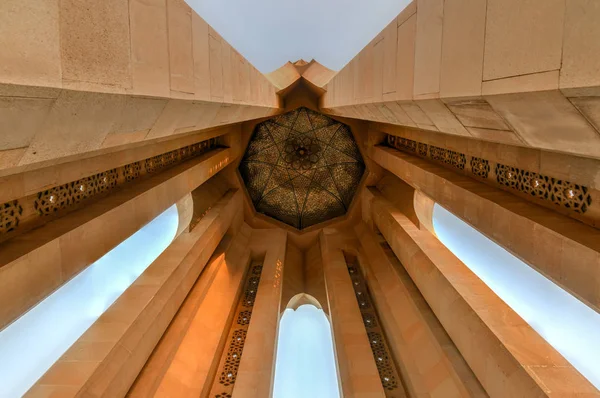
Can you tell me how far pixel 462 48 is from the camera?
2.23 metres

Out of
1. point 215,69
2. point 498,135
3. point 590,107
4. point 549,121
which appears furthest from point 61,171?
point 590,107

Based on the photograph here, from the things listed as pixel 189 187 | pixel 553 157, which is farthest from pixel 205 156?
pixel 553 157

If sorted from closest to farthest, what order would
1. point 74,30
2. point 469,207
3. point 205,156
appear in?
point 74,30
point 469,207
point 205,156

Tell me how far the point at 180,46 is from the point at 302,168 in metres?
9.14

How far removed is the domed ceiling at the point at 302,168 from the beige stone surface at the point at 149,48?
866cm

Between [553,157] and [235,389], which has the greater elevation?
[553,157]

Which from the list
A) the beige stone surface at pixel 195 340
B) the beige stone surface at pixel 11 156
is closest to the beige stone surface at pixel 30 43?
the beige stone surface at pixel 11 156

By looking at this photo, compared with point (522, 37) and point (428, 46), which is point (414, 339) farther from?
point (522, 37)

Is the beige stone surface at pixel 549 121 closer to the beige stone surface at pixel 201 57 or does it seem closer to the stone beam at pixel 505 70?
the stone beam at pixel 505 70

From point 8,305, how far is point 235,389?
10.4 feet

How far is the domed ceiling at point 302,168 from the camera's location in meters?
11.1

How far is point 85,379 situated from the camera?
3525 millimetres

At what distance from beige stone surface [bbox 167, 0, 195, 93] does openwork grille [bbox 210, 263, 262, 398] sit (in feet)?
14.6

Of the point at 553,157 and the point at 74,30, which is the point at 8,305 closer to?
the point at 74,30
